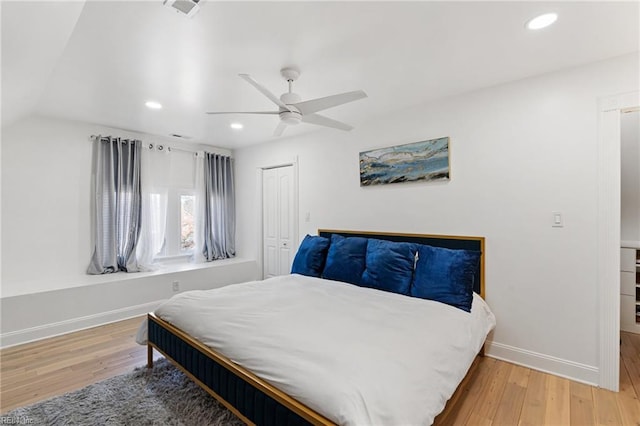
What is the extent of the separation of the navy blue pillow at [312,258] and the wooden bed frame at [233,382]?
1.53 metres

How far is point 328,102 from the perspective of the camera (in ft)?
6.73

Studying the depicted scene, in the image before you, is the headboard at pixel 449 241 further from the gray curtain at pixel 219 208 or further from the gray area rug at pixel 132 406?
the gray curtain at pixel 219 208

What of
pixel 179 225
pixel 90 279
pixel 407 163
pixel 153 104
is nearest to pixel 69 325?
pixel 90 279

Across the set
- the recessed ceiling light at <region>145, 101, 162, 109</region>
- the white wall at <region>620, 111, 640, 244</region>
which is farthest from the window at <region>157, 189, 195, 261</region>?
the white wall at <region>620, 111, 640, 244</region>

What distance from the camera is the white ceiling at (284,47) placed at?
63.7 inches

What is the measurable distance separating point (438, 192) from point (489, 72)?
112cm

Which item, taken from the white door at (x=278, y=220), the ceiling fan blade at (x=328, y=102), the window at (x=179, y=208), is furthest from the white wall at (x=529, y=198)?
the window at (x=179, y=208)

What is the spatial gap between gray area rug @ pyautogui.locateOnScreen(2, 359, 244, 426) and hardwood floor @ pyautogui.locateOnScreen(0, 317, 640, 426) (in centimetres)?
20

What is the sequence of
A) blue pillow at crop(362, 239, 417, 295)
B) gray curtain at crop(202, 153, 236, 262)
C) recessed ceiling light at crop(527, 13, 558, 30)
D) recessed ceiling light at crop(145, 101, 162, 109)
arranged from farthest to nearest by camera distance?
gray curtain at crop(202, 153, 236, 262) → recessed ceiling light at crop(145, 101, 162, 109) → blue pillow at crop(362, 239, 417, 295) → recessed ceiling light at crop(527, 13, 558, 30)

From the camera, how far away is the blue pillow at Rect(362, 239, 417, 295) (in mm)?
2654

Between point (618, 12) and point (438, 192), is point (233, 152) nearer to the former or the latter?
point (438, 192)

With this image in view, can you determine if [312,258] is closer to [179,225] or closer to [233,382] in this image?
[233,382]

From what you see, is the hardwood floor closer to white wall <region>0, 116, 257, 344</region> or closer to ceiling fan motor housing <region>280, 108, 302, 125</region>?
white wall <region>0, 116, 257, 344</region>

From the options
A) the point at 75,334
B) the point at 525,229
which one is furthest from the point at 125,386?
the point at 525,229
